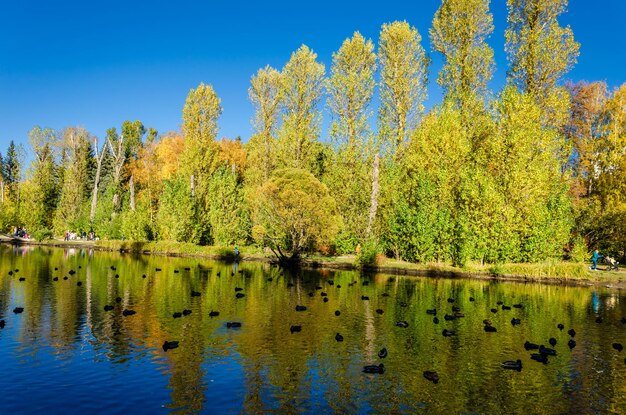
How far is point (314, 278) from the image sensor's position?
39.9 meters

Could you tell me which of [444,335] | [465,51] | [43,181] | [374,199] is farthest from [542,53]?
[43,181]

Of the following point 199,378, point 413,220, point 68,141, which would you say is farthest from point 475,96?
point 68,141

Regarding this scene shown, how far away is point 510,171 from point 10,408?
43.5m

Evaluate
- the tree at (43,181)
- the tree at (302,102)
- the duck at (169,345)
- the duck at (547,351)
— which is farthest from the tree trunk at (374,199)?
the tree at (43,181)

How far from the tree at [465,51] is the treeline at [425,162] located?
0.43 ft

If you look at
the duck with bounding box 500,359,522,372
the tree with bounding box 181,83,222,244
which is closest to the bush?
the tree with bounding box 181,83,222,244

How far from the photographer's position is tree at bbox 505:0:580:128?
51.5 m

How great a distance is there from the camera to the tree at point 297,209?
155 feet

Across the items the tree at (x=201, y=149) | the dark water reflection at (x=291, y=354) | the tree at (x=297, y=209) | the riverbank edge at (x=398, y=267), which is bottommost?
the dark water reflection at (x=291, y=354)

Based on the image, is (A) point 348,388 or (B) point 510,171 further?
(B) point 510,171

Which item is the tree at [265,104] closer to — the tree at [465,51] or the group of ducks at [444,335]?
the tree at [465,51]

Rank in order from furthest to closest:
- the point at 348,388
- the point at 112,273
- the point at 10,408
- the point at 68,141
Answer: the point at 68,141
the point at 112,273
the point at 348,388
the point at 10,408

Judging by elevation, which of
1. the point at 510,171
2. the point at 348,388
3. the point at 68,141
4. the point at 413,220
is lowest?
the point at 348,388

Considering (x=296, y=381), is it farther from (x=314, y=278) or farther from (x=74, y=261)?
(x=74, y=261)
